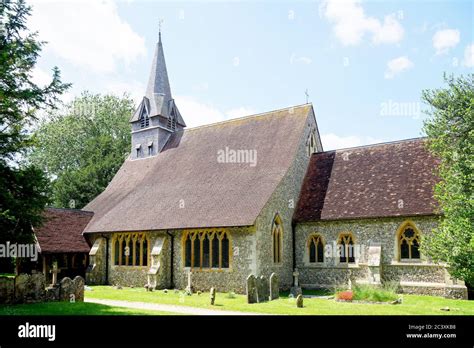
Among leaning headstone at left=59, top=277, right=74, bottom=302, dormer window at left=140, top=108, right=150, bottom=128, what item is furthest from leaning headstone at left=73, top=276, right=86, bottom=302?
dormer window at left=140, top=108, right=150, bottom=128

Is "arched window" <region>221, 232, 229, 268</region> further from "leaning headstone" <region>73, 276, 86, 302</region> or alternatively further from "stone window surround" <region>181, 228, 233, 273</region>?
"leaning headstone" <region>73, 276, 86, 302</region>

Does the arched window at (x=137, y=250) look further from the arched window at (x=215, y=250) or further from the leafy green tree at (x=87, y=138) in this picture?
the leafy green tree at (x=87, y=138)

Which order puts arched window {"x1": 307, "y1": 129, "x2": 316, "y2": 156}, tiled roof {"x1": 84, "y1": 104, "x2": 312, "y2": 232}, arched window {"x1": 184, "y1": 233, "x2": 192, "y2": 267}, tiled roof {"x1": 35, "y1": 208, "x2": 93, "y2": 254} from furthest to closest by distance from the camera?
arched window {"x1": 307, "y1": 129, "x2": 316, "y2": 156}, tiled roof {"x1": 35, "y1": 208, "x2": 93, "y2": 254}, arched window {"x1": 184, "y1": 233, "x2": 192, "y2": 267}, tiled roof {"x1": 84, "y1": 104, "x2": 312, "y2": 232}

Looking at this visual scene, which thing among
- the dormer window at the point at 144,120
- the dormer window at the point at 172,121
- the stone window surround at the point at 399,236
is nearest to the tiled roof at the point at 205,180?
the dormer window at the point at 172,121

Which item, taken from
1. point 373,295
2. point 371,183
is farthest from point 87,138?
point 373,295

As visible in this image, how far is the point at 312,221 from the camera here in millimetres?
23312

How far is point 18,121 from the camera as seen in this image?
55.0 ft

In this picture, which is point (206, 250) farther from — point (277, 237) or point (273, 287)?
point (273, 287)

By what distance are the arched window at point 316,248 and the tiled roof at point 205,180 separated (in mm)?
4034

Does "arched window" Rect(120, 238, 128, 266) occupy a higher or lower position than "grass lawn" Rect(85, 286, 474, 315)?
higher

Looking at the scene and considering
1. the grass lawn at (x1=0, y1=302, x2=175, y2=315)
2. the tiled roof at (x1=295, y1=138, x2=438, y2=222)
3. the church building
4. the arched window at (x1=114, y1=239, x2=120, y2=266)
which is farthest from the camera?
the arched window at (x1=114, y1=239, x2=120, y2=266)

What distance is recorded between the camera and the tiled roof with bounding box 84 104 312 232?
22.3 m

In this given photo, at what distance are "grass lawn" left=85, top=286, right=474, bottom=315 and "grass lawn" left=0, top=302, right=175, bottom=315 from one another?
8.84 feet
